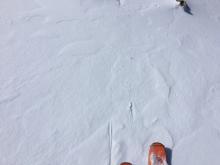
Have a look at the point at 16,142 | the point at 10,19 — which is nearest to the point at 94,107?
the point at 16,142

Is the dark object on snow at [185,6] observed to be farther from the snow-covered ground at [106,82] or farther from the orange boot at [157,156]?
the orange boot at [157,156]

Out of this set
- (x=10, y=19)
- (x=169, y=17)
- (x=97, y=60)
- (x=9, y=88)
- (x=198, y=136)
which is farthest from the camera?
(x=169, y=17)

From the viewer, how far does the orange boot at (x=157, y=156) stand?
6.44 ft

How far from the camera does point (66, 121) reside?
2148mm

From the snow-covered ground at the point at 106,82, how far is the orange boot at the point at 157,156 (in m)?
0.06

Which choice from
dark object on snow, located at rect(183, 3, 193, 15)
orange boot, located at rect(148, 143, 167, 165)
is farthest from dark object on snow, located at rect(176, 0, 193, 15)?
orange boot, located at rect(148, 143, 167, 165)

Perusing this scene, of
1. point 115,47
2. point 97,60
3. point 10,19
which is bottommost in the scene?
point 97,60

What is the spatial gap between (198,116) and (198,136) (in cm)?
19

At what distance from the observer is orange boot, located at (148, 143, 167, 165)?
1.96 m

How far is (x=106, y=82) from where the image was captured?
2387mm

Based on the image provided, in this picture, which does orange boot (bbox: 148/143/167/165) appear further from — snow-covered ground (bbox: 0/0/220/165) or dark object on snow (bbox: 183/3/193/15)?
dark object on snow (bbox: 183/3/193/15)

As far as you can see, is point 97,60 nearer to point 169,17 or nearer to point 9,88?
point 9,88

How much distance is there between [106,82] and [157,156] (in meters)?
0.80

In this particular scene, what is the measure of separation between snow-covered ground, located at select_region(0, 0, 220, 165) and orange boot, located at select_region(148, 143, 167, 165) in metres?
0.06
